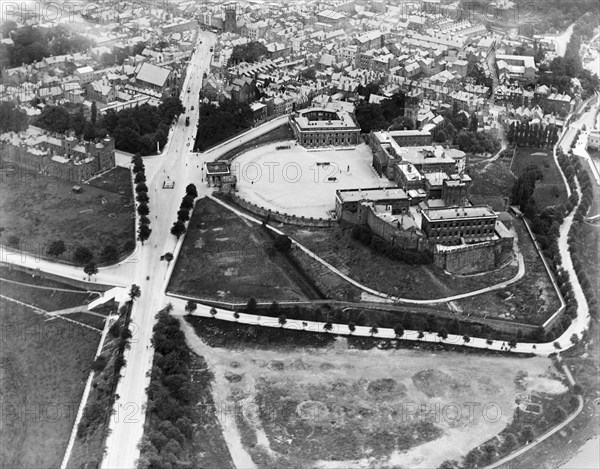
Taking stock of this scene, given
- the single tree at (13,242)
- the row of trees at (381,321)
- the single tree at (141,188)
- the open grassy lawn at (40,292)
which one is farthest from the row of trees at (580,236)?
the single tree at (13,242)

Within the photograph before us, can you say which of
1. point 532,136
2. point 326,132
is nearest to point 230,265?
point 326,132

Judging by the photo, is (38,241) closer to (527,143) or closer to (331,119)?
(331,119)

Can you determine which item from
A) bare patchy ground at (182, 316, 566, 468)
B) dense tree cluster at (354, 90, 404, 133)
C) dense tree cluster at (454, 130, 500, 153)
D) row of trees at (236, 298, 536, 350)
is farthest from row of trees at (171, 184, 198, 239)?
dense tree cluster at (454, 130, 500, 153)

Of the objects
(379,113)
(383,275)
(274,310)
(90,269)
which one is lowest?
(379,113)

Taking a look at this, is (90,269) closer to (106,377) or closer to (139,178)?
(106,377)

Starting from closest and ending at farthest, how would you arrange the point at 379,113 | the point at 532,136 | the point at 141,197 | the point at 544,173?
the point at 141,197 → the point at 544,173 → the point at 532,136 → the point at 379,113

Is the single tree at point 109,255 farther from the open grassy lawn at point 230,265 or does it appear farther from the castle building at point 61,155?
the castle building at point 61,155

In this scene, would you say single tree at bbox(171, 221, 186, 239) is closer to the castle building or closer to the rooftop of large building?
the rooftop of large building
